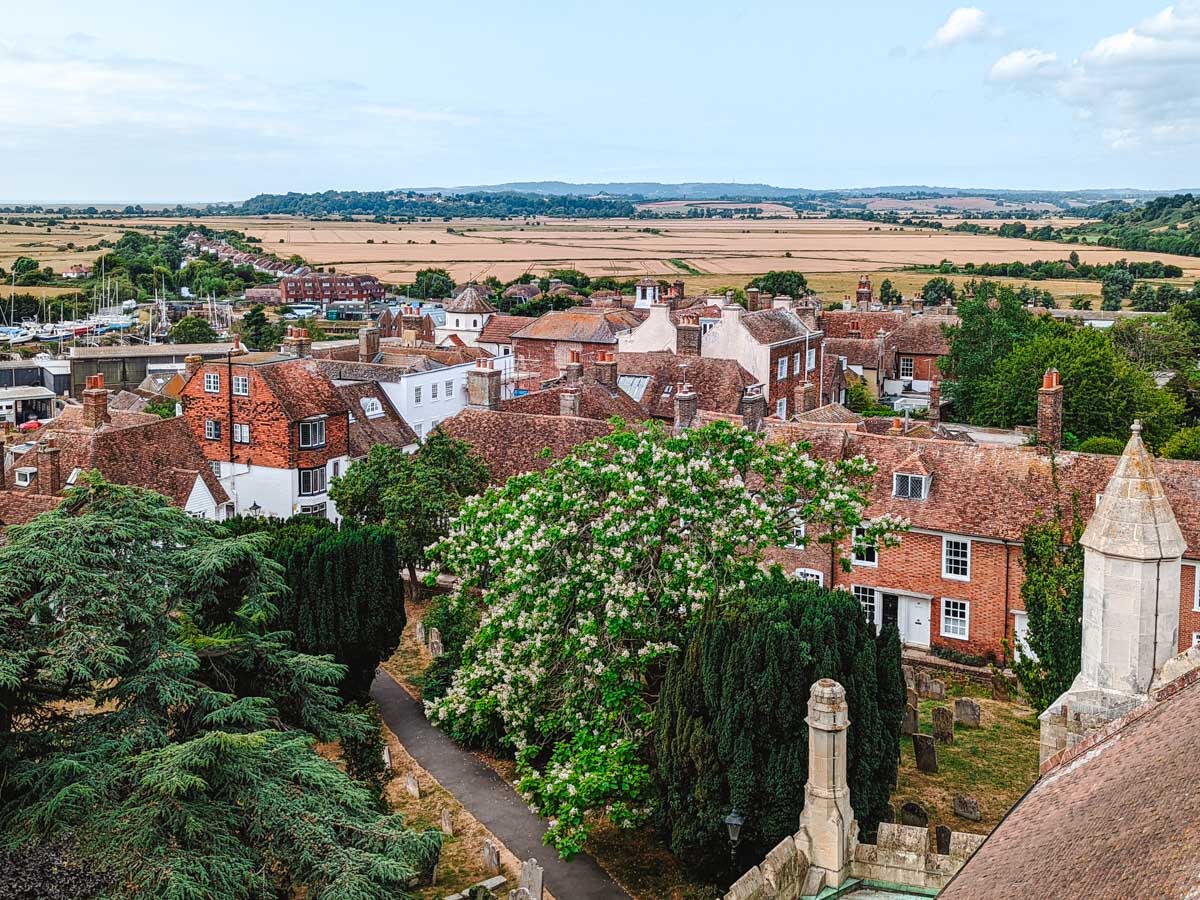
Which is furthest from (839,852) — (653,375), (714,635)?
(653,375)

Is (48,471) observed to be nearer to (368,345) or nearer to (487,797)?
(487,797)

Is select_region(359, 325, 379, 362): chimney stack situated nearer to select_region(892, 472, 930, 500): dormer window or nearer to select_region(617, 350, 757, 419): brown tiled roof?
select_region(617, 350, 757, 419): brown tiled roof

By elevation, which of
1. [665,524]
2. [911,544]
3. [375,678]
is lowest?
[375,678]

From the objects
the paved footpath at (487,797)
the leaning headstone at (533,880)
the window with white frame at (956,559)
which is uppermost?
the window with white frame at (956,559)

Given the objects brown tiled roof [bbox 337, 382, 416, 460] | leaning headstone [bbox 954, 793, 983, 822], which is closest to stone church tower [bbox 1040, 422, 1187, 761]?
leaning headstone [bbox 954, 793, 983, 822]

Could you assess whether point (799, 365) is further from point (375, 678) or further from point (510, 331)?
point (375, 678)

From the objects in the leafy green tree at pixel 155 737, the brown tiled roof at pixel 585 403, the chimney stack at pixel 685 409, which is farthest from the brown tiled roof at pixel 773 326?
the leafy green tree at pixel 155 737

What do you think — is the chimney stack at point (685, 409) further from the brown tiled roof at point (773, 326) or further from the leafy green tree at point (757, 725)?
the leafy green tree at point (757, 725)
